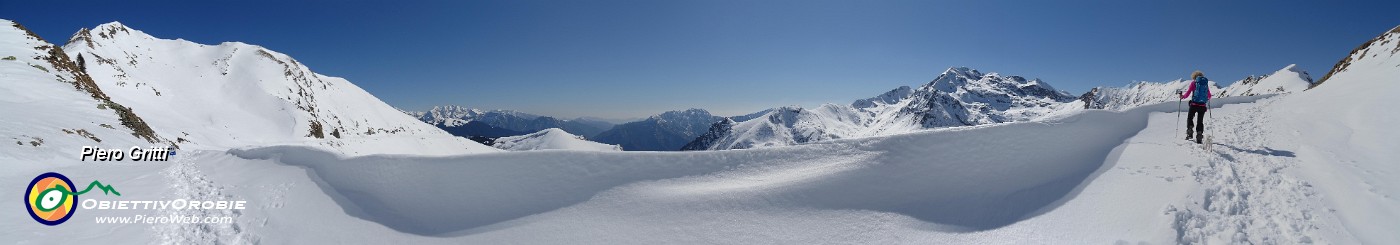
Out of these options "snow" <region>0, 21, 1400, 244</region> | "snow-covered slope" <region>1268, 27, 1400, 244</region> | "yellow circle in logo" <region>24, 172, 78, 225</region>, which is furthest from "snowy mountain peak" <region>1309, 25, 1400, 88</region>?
"yellow circle in logo" <region>24, 172, 78, 225</region>

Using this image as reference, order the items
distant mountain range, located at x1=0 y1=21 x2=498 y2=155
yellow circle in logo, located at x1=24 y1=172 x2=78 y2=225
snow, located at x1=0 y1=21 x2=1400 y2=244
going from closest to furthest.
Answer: snow, located at x1=0 y1=21 x2=1400 y2=244 → yellow circle in logo, located at x1=24 y1=172 x2=78 y2=225 → distant mountain range, located at x1=0 y1=21 x2=498 y2=155

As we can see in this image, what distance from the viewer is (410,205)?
34.3 feet

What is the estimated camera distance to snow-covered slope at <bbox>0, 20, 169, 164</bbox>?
16156mm

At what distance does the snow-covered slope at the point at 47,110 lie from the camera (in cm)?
1616

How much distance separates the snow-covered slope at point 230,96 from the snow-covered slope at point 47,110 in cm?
821

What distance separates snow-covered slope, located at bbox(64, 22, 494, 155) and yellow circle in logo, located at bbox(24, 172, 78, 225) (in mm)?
21619

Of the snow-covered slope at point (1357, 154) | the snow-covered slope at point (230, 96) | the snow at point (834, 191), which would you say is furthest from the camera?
the snow-covered slope at point (230, 96)

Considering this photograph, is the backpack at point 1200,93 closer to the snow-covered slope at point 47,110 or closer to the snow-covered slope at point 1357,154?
the snow-covered slope at point 1357,154

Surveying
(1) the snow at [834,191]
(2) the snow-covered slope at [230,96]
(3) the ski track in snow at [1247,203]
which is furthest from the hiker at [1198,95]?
(2) the snow-covered slope at [230,96]

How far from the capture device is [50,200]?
32.4 ft

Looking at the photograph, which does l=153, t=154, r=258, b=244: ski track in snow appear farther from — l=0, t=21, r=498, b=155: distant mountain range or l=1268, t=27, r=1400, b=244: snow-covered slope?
l=1268, t=27, r=1400, b=244: snow-covered slope

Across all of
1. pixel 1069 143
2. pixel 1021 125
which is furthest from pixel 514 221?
pixel 1069 143

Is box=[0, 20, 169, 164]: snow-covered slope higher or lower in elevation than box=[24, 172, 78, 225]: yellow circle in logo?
higher

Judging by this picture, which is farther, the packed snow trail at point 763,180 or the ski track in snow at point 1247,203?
the packed snow trail at point 763,180
